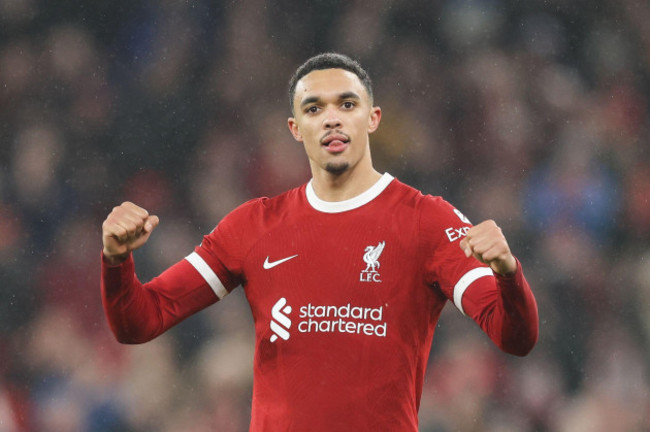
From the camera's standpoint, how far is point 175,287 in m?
2.26

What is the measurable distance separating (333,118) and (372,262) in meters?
0.42

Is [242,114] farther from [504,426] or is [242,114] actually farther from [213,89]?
[504,426]

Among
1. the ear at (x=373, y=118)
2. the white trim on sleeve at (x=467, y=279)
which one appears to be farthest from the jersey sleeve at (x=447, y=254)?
the ear at (x=373, y=118)

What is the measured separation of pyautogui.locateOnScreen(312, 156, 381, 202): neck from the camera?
229cm

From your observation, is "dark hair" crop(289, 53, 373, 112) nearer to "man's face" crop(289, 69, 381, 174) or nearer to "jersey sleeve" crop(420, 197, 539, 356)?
"man's face" crop(289, 69, 381, 174)

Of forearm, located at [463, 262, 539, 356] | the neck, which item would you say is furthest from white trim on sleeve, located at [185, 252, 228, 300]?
forearm, located at [463, 262, 539, 356]

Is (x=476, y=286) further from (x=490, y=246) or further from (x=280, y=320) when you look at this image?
(x=280, y=320)

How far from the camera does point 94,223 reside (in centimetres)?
477

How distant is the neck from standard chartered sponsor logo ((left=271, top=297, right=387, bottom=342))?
335 millimetres

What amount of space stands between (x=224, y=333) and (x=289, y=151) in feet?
3.73

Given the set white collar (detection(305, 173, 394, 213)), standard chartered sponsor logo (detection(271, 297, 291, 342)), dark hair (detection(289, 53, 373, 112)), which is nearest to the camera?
standard chartered sponsor logo (detection(271, 297, 291, 342))

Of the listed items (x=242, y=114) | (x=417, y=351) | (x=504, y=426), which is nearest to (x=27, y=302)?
(x=242, y=114)

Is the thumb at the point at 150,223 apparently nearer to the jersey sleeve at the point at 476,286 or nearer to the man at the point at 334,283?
the man at the point at 334,283

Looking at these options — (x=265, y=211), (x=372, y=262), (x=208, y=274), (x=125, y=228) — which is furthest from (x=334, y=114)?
(x=125, y=228)
